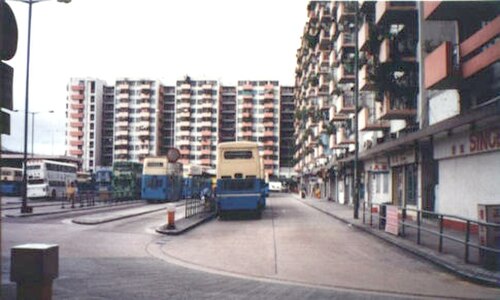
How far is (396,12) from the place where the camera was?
1174 inches

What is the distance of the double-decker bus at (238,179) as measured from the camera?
29.0 meters

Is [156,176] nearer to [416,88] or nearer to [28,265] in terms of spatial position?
[416,88]

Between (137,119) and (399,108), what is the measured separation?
125 meters

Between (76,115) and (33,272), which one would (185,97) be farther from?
(33,272)

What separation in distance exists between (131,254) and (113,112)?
144m

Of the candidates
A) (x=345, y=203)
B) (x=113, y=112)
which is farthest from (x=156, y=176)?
(x=113, y=112)

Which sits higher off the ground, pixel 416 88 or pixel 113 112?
pixel 113 112

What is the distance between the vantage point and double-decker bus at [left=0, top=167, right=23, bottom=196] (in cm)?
5838

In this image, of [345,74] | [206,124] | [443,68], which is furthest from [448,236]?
[206,124]

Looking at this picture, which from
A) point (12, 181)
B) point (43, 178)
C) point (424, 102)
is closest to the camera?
point (424, 102)

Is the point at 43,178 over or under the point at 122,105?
under

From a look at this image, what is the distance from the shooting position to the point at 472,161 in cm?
2073

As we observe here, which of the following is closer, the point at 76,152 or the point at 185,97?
the point at 76,152

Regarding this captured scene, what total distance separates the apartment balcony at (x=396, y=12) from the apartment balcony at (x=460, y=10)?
7.92 metres
